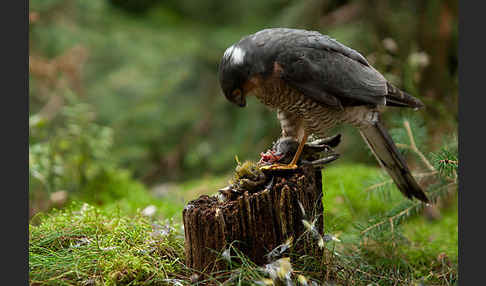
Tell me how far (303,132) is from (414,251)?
156cm

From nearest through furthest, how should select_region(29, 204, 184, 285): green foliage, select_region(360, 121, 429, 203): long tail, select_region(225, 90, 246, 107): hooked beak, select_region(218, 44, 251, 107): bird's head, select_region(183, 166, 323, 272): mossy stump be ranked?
select_region(29, 204, 184, 285): green foliage, select_region(183, 166, 323, 272): mossy stump, select_region(218, 44, 251, 107): bird's head, select_region(225, 90, 246, 107): hooked beak, select_region(360, 121, 429, 203): long tail

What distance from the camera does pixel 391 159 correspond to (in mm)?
3396

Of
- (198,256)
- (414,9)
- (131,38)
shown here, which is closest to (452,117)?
(414,9)

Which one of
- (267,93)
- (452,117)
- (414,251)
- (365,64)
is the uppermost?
(365,64)

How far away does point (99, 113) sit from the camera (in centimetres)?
780

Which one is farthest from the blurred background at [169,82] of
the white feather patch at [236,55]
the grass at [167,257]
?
the white feather patch at [236,55]

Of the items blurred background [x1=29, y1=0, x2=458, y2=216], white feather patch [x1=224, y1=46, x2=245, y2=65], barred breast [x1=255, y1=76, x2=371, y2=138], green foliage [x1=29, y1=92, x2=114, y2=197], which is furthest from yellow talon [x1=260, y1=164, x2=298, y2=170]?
green foliage [x1=29, y1=92, x2=114, y2=197]

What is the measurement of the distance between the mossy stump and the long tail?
98 centimetres

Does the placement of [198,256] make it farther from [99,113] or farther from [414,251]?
[99,113]

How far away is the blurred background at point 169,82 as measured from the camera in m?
5.25

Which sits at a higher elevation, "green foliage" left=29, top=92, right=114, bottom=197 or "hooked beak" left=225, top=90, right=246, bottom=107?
"hooked beak" left=225, top=90, right=246, bottom=107

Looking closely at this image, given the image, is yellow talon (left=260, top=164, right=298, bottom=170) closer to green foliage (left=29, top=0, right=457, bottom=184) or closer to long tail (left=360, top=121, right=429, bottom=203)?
long tail (left=360, top=121, right=429, bottom=203)

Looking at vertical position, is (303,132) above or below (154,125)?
above

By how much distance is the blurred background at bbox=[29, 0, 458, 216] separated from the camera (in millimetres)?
5254
